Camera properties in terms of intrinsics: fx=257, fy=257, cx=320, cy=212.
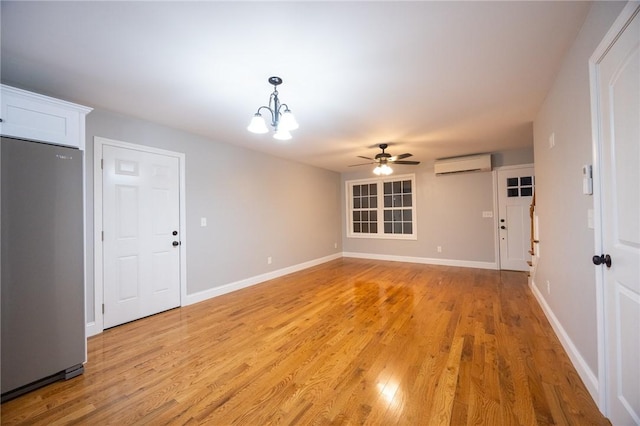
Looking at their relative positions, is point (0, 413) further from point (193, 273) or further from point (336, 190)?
point (336, 190)

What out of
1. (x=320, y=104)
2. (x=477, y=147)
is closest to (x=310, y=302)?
(x=320, y=104)

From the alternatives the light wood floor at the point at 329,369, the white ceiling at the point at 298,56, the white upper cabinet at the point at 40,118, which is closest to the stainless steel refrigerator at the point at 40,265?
the white upper cabinet at the point at 40,118

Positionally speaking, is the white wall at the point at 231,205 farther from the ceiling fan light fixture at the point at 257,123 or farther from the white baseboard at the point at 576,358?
the white baseboard at the point at 576,358

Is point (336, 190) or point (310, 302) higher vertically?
point (336, 190)

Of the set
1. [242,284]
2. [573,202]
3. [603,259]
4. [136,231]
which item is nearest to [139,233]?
[136,231]

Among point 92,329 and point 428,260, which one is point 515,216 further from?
point 92,329

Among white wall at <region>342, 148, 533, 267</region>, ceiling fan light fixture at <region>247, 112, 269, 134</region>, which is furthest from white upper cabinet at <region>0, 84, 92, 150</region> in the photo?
white wall at <region>342, 148, 533, 267</region>

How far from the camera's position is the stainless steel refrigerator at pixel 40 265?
1.77m

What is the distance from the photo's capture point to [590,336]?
1729mm

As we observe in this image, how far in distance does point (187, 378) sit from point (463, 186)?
5831mm

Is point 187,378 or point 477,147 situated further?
point 477,147

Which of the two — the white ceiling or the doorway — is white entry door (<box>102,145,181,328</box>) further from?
the white ceiling

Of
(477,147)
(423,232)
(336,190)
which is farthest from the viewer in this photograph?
(336,190)

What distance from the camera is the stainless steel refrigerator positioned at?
69.7 inches
